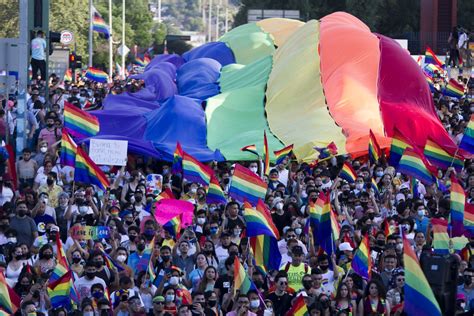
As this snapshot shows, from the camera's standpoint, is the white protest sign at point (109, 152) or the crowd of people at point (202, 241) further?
the white protest sign at point (109, 152)

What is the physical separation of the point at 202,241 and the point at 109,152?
184 inches

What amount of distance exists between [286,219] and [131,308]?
5.22 m

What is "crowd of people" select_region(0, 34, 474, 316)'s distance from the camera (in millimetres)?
17094

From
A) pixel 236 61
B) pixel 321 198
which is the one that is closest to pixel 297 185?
pixel 321 198

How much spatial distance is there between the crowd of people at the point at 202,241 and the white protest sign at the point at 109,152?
0.40 metres

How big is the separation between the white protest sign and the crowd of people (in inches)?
15.8

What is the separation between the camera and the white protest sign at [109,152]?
78.8 ft

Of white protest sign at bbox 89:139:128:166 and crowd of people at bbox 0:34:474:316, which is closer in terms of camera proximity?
crowd of people at bbox 0:34:474:316

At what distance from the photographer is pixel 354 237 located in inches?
795

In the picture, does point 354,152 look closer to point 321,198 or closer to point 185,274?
point 321,198

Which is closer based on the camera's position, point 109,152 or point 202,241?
point 202,241

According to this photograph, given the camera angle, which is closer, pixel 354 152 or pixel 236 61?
pixel 354 152

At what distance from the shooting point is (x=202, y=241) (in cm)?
2002

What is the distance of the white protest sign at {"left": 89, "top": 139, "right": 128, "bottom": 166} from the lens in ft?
78.8
